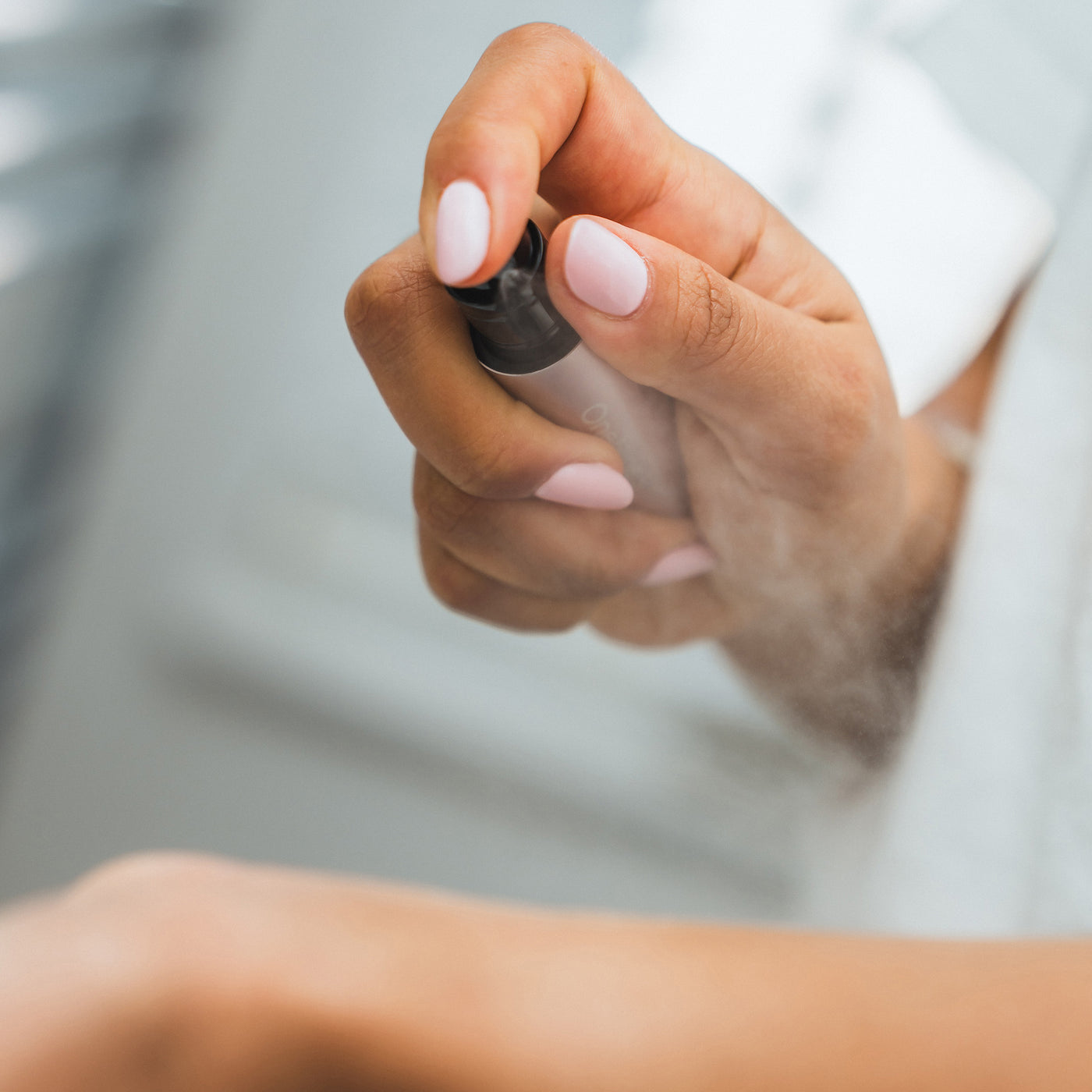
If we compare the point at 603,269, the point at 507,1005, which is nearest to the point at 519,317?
the point at 603,269

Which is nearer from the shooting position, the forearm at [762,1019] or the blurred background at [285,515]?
the forearm at [762,1019]

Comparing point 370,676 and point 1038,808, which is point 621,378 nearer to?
point 1038,808

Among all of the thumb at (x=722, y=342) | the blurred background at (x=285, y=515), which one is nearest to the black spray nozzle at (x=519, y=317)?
the thumb at (x=722, y=342)

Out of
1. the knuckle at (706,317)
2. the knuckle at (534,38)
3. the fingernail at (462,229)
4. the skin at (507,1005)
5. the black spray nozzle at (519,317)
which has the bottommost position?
the skin at (507,1005)

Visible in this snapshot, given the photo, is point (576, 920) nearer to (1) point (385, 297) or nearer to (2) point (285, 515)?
(1) point (385, 297)

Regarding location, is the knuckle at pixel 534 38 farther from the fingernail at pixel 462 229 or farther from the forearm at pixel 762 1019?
the forearm at pixel 762 1019

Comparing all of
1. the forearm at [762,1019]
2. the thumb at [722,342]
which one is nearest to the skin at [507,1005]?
the forearm at [762,1019]

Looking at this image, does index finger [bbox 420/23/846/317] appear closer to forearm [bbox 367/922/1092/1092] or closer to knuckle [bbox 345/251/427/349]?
knuckle [bbox 345/251/427/349]

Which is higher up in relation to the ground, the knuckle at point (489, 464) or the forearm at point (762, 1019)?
the knuckle at point (489, 464)

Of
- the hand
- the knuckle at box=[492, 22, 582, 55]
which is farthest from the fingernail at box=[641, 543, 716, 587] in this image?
the knuckle at box=[492, 22, 582, 55]
